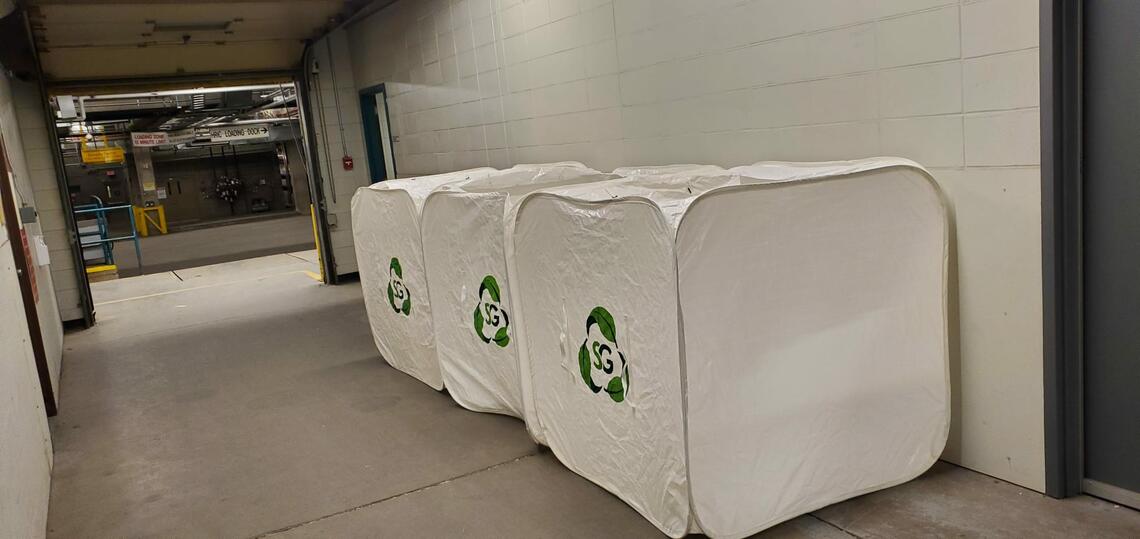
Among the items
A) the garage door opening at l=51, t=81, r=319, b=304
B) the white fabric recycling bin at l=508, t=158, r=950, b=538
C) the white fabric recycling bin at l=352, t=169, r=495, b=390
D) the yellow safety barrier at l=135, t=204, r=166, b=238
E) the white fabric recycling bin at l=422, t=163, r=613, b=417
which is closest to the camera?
the white fabric recycling bin at l=508, t=158, r=950, b=538

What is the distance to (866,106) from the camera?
3.04 metres

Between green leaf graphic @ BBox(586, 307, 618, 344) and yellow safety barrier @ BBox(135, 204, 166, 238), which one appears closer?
green leaf graphic @ BBox(586, 307, 618, 344)

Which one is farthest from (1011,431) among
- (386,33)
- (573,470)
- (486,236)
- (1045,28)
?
(386,33)

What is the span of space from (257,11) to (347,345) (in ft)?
9.74

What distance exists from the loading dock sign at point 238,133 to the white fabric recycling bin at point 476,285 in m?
16.3

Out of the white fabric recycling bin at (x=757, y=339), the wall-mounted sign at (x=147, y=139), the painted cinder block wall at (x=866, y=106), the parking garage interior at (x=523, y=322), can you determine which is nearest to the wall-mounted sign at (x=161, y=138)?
the wall-mounted sign at (x=147, y=139)

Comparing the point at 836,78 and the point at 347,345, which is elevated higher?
the point at 836,78

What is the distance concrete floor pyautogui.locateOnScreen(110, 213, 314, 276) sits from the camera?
487 inches

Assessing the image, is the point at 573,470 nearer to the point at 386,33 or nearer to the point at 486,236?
the point at 486,236

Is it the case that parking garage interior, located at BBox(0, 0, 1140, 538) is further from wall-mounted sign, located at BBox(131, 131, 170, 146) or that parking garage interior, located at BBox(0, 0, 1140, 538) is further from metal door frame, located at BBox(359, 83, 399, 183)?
wall-mounted sign, located at BBox(131, 131, 170, 146)

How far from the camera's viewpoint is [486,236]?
3.62m

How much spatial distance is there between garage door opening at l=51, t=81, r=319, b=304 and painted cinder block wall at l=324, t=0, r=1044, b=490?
472 cm

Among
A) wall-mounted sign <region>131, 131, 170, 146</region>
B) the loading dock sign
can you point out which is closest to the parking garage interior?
wall-mounted sign <region>131, 131, 170, 146</region>

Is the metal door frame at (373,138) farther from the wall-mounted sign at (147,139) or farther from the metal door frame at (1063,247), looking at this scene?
the wall-mounted sign at (147,139)
